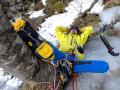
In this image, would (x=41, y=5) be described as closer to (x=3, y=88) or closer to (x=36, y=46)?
(x=3, y=88)

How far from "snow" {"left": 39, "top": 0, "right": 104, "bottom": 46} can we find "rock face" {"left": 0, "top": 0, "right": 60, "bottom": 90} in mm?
3771

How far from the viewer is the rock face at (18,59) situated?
4520 mm

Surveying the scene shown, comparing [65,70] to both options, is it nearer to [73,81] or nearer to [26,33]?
[73,81]

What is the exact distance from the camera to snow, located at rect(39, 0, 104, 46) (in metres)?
10.1

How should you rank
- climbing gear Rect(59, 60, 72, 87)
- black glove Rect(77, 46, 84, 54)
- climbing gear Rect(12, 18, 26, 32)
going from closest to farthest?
climbing gear Rect(12, 18, 26, 32), climbing gear Rect(59, 60, 72, 87), black glove Rect(77, 46, 84, 54)

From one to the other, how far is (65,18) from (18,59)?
5.82m

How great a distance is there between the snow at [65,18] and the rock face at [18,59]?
377 centimetres

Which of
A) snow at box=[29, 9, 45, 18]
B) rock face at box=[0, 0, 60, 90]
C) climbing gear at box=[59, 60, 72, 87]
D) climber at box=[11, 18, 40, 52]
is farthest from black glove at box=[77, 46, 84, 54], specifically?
snow at box=[29, 9, 45, 18]

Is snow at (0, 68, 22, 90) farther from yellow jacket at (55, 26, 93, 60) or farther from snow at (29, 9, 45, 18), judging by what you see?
snow at (29, 9, 45, 18)

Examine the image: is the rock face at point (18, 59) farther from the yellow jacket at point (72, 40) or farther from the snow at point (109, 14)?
the snow at point (109, 14)

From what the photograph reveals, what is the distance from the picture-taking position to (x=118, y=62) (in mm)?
6727

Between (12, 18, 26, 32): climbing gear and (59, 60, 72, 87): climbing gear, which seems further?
(59, 60, 72, 87): climbing gear

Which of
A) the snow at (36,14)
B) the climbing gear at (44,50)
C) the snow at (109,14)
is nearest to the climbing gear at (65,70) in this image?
the climbing gear at (44,50)

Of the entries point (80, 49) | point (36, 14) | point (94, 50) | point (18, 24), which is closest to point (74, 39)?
point (80, 49)
